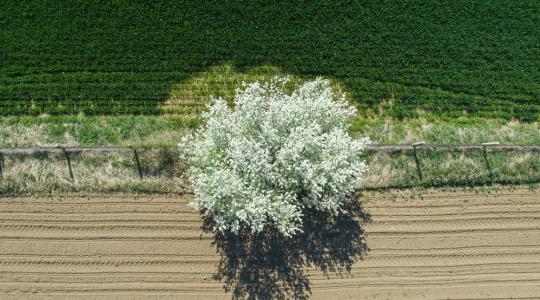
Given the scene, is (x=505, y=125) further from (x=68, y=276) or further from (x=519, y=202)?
(x=68, y=276)

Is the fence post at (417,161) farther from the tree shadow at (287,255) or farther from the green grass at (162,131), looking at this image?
the tree shadow at (287,255)

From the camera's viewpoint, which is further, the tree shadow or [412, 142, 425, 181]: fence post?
[412, 142, 425, 181]: fence post

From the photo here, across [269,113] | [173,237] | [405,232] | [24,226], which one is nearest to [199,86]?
[269,113]

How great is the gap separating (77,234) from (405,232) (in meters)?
14.8

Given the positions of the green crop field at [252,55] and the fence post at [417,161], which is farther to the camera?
the green crop field at [252,55]

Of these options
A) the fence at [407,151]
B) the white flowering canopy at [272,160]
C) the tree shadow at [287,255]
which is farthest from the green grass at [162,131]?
the tree shadow at [287,255]

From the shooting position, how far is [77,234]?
1802 centimetres

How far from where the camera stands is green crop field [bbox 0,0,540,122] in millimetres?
20062

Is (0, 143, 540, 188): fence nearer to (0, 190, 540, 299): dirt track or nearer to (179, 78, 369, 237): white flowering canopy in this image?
(0, 190, 540, 299): dirt track

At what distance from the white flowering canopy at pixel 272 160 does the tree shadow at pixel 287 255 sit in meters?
1.77

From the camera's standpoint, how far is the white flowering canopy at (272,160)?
15.2 m

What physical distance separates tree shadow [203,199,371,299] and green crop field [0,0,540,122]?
20.0ft

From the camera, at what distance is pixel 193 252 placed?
17844 mm

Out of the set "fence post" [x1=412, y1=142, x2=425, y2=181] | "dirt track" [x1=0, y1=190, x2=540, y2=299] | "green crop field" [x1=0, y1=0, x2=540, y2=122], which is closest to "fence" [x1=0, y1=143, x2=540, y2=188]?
"fence post" [x1=412, y1=142, x2=425, y2=181]
